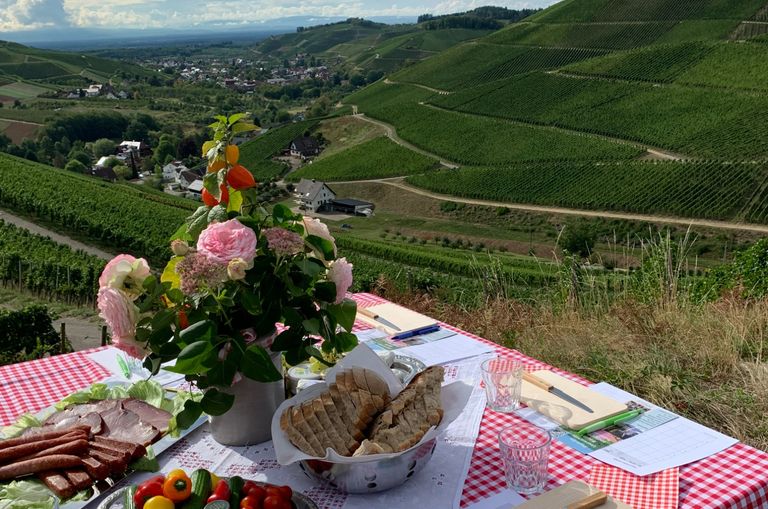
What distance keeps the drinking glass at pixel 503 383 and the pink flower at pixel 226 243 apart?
120 centimetres

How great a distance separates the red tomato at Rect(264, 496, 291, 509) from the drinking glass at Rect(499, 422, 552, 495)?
2.51 ft

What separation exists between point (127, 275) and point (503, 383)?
4.97ft

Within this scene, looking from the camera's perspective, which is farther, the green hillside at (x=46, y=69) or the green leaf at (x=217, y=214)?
the green hillside at (x=46, y=69)

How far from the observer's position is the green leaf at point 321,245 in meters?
2.37

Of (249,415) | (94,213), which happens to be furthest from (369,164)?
(249,415)

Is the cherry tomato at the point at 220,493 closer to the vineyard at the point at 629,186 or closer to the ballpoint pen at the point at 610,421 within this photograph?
the ballpoint pen at the point at 610,421

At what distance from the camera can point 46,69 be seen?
128375 mm

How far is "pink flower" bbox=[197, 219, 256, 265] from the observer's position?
2061 millimetres

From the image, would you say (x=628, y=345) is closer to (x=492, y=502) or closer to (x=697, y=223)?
(x=492, y=502)

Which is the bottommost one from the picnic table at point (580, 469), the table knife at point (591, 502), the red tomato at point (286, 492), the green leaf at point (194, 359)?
the picnic table at point (580, 469)

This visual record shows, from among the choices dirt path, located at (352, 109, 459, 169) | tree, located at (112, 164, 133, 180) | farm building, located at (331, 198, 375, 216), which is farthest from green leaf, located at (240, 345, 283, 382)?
tree, located at (112, 164, 133, 180)

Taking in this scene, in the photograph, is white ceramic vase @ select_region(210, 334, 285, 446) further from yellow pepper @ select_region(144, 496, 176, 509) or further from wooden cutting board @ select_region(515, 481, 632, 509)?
wooden cutting board @ select_region(515, 481, 632, 509)

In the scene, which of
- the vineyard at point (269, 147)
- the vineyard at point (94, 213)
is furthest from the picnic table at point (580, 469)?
the vineyard at point (269, 147)

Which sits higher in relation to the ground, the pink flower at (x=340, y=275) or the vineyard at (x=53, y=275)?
the pink flower at (x=340, y=275)
